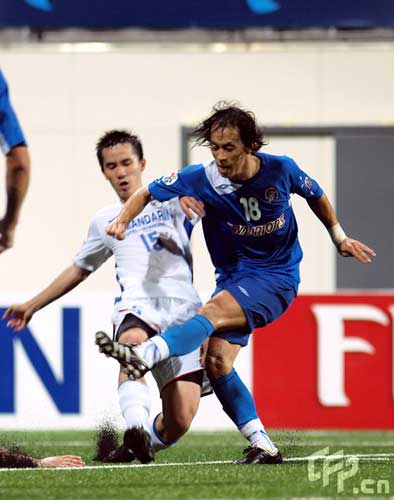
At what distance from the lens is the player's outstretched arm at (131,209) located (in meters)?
6.43

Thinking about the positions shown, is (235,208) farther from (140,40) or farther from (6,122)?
(140,40)

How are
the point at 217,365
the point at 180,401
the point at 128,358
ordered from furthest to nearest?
the point at 180,401 < the point at 217,365 < the point at 128,358

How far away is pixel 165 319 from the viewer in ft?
22.9

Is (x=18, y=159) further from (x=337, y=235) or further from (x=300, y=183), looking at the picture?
(x=337, y=235)

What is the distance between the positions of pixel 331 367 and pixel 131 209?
350 centimetres

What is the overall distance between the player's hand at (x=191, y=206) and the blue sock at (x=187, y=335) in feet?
1.67

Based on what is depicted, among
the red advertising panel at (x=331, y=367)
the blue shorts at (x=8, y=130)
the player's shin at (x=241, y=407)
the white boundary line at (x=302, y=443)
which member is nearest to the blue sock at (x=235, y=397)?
the player's shin at (x=241, y=407)

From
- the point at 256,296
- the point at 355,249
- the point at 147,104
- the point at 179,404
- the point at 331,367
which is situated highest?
the point at 147,104

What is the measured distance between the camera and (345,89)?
12672 millimetres

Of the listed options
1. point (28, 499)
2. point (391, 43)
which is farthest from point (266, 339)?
point (28, 499)

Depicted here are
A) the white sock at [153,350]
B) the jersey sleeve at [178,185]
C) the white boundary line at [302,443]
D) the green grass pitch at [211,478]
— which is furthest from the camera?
the white boundary line at [302,443]

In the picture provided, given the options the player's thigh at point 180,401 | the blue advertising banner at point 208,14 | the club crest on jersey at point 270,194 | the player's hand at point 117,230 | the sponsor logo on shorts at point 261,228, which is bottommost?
the player's thigh at point 180,401

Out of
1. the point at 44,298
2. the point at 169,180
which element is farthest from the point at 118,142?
the point at 44,298

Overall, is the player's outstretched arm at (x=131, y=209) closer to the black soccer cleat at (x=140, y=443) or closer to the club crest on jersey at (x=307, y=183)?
the club crest on jersey at (x=307, y=183)
